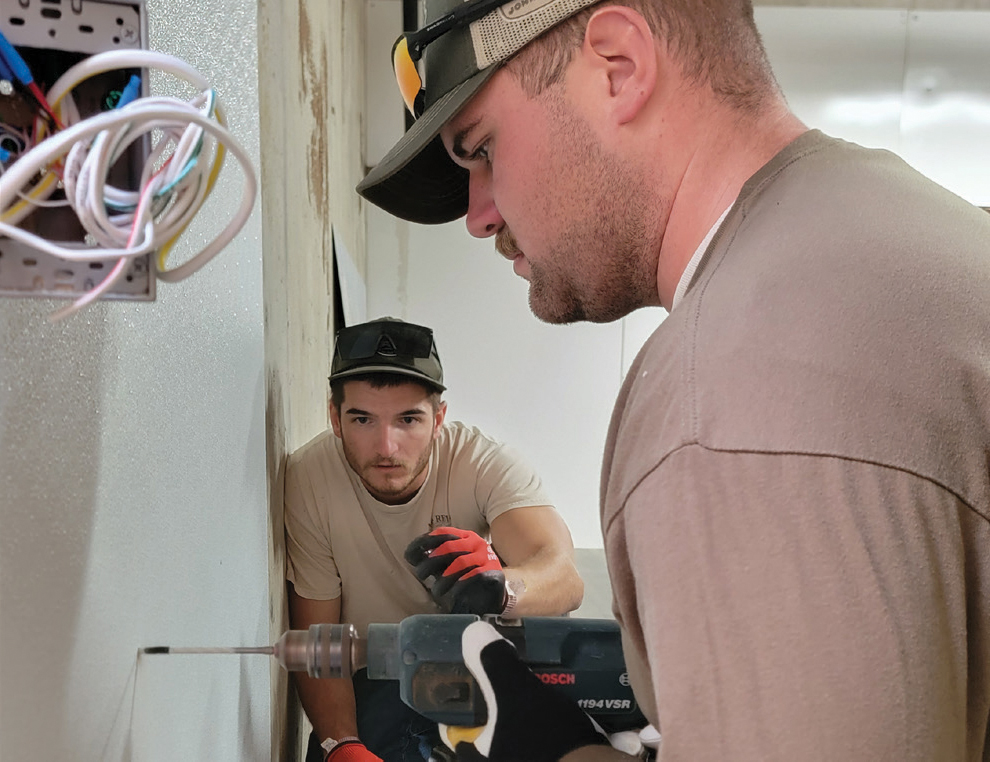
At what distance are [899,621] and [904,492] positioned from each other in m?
0.07

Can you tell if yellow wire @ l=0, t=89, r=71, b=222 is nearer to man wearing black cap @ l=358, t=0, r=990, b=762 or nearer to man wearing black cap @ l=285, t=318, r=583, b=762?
man wearing black cap @ l=358, t=0, r=990, b=762

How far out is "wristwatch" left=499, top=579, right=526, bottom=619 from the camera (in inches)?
59.6

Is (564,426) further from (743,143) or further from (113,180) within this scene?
(113,180)

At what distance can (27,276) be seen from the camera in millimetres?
406

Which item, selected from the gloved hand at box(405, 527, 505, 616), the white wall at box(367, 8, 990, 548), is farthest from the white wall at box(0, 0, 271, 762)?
the white wall at box(367, 8, 990, 548)

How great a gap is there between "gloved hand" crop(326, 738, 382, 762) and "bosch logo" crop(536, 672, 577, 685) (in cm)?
68

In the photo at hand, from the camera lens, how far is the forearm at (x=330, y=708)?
1.61 m

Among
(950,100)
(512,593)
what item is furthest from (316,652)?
(950,100)

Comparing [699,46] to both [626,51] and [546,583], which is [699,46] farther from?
[546,583]

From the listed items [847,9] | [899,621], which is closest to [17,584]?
[899,621]

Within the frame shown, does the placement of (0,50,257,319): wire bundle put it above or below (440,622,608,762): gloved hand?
above

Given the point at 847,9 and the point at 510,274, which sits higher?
the point at 847,9

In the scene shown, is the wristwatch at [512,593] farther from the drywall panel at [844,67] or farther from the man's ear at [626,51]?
the drywall panel at [844,67]

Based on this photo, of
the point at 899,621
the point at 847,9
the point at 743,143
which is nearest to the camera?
the point at 899,621
